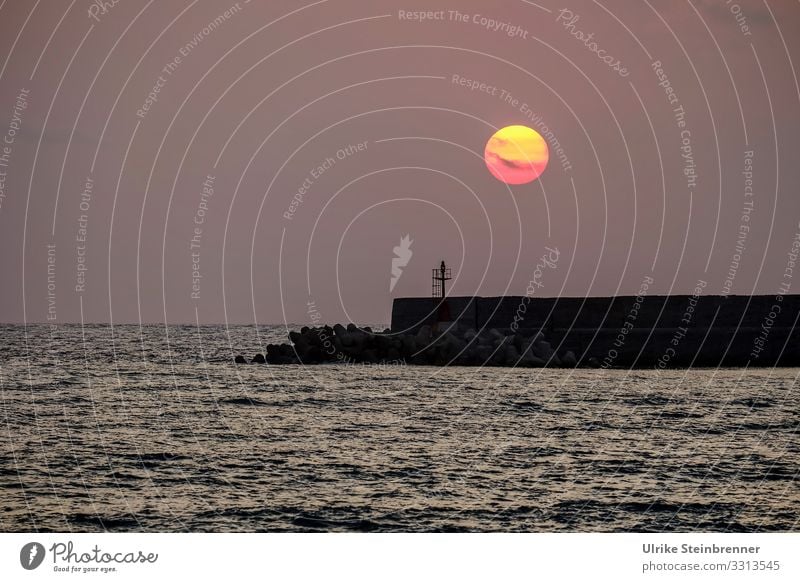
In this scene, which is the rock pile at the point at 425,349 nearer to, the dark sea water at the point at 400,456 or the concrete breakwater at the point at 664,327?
the concrete breakwater at the point at 664,327

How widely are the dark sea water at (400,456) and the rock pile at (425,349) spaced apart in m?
6.78

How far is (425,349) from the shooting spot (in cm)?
5238

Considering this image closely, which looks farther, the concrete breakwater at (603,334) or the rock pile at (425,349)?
the rock pile at (425,349)

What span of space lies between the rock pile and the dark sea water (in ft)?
22.2

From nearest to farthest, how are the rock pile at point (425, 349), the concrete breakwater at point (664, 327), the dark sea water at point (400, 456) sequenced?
the dark sea water at point (400, 456) < the concrete breakwater at point (664, 327) < the rock pile at point (425, 349)

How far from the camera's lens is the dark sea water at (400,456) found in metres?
16.4

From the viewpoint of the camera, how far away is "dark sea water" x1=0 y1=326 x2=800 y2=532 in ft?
53.8

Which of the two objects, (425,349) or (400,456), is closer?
(400,456)

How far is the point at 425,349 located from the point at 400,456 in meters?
30.1

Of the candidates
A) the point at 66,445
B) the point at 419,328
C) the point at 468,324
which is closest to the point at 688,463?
the point at 66,445

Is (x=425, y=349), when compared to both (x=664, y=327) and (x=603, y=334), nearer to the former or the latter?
(x=603, y=334)

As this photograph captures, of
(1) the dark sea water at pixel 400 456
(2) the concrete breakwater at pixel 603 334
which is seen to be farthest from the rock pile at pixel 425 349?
(1) the dark sea water at pixel 400 456

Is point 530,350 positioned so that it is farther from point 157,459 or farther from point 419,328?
point 157,459

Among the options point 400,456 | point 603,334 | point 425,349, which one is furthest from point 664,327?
point 400,456
